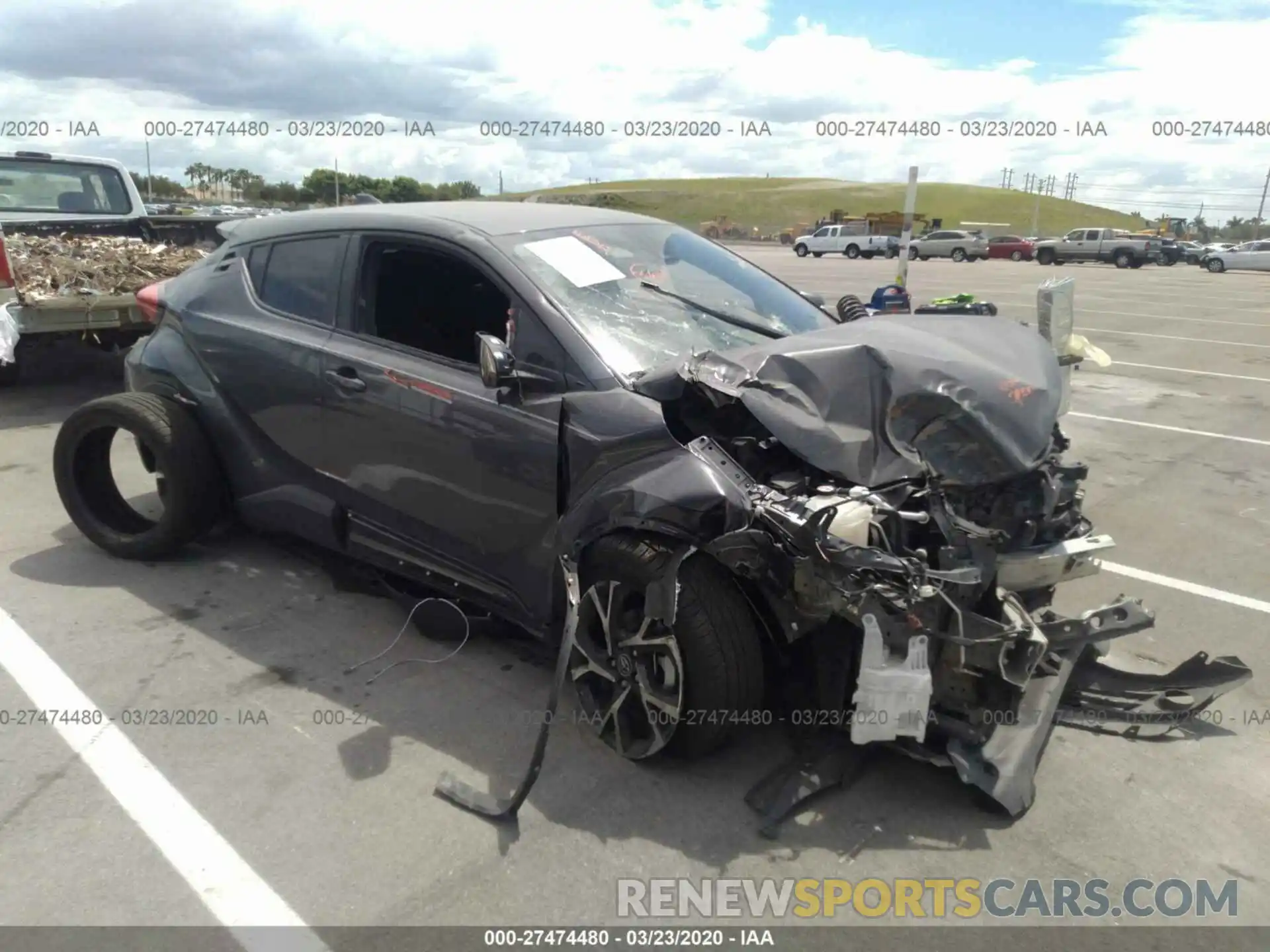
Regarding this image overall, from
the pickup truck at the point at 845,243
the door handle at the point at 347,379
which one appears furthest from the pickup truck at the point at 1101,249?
the door handle at the point at 347,379

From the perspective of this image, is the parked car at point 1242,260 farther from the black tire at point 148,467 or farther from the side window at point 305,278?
the black tire at point 148,467

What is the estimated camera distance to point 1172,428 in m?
8.25

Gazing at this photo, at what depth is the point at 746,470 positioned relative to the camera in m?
3.06

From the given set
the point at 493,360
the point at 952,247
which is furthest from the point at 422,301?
the point at 952,247

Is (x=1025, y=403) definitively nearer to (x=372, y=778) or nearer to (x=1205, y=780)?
(x=1205, y=780)

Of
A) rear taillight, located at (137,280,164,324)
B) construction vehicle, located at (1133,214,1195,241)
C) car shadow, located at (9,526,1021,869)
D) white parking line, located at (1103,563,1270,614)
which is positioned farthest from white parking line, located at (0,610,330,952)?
construction vehicle, located at (1133,214,1195,241)

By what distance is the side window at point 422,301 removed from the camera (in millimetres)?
4008

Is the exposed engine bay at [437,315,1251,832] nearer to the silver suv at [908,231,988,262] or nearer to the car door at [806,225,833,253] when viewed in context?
the silver suv at [908,231,988,262]

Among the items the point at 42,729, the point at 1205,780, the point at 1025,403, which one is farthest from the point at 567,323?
the point at 1205,780

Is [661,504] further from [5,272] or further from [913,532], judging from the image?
[5,272]

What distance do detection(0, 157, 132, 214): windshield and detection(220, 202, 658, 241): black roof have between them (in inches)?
239

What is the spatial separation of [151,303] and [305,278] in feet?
4.38

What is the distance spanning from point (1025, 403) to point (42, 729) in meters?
3.54

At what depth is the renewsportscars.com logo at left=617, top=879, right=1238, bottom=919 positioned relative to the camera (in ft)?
8.70
